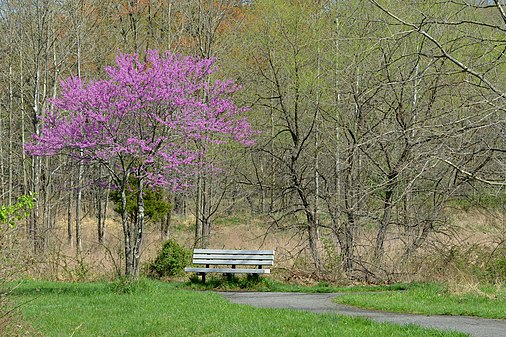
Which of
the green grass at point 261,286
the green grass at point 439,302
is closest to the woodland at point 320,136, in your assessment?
the green grass at point 261,286

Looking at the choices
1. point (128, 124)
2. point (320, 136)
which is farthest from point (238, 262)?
point (320, 136)

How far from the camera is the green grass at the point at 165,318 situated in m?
9.24

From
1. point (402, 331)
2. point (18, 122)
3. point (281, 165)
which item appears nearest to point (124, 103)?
point (281, 165)

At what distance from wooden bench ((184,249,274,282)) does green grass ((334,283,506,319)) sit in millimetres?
3970

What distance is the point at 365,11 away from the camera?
17.3 m

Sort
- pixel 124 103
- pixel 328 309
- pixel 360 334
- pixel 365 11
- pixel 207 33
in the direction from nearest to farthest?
pixel 360 334, pixel 328 309, pixel 124 103, pixel 365 11, pixel 207 33

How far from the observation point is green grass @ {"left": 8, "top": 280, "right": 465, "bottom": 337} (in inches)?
364

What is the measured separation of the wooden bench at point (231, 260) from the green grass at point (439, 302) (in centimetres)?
397

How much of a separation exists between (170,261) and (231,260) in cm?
222

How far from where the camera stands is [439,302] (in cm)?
1223

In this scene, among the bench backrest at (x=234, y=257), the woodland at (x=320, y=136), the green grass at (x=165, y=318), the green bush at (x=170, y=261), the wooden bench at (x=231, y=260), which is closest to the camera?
the green grass at (x=165, y=318)

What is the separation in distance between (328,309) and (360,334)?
142 inches

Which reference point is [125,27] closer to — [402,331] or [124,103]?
[124,103]

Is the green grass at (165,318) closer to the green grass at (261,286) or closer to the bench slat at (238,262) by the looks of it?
the green grass at (261,286)
